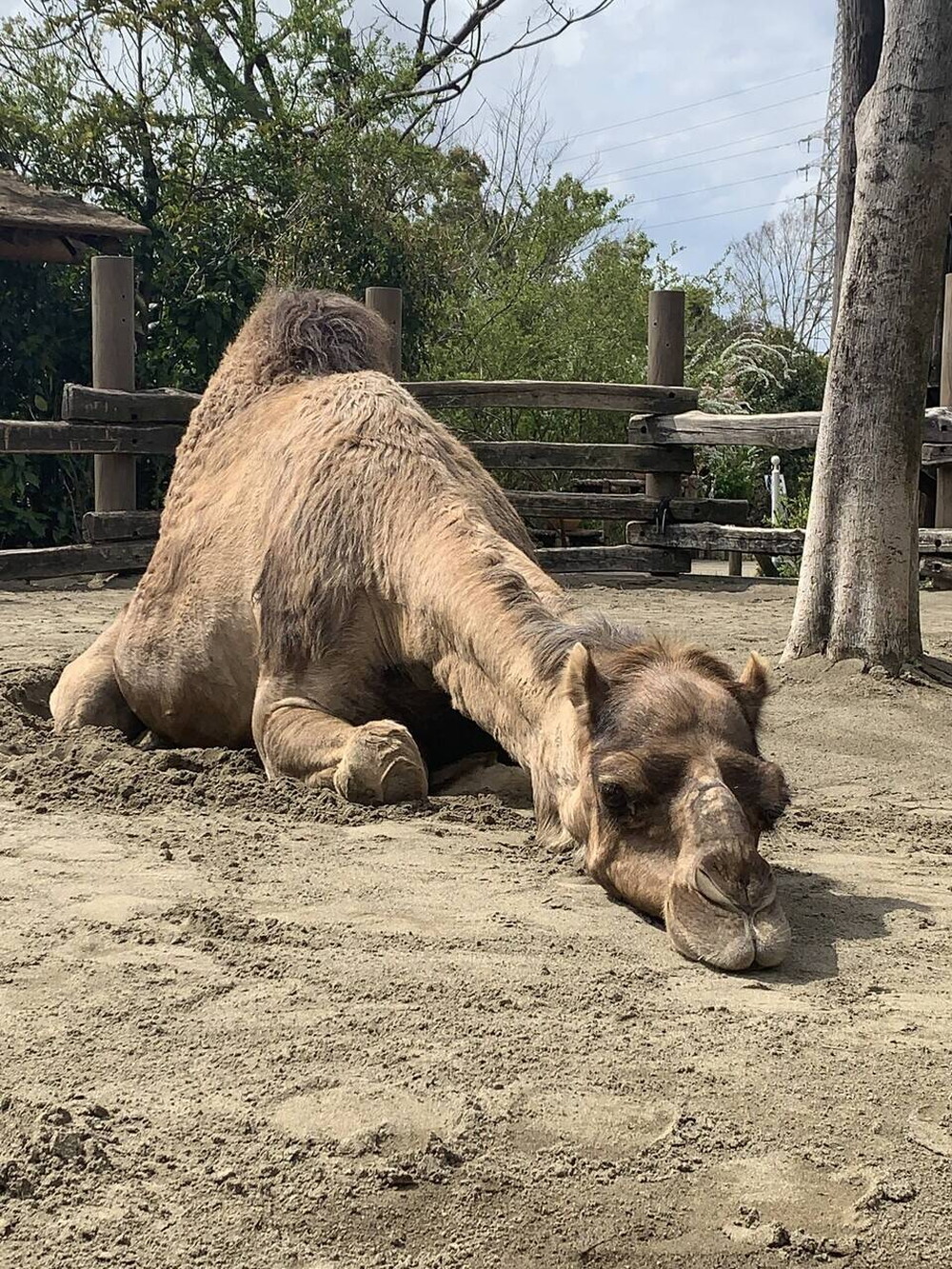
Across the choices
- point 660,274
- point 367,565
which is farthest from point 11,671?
point 660,274

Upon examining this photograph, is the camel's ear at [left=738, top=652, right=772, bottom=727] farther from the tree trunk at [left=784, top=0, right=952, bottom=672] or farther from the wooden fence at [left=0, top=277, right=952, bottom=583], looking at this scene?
the wooden fence at [left=0, top=277, right=952, bottom=583]

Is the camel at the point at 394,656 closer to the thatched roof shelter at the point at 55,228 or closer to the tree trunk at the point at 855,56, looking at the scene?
the tree trunk at the point at 855,56

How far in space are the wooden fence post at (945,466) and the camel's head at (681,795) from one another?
886 cm

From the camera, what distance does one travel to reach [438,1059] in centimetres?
253

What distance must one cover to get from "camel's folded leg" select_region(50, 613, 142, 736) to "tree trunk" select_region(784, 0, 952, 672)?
3.44 metres

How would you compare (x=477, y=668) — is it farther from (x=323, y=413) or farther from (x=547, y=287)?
(x=547, y=287)

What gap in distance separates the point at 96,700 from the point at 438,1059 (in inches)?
160

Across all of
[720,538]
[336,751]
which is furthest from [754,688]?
[720,538]

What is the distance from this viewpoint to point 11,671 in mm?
7000

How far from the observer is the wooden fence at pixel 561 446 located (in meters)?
11.6

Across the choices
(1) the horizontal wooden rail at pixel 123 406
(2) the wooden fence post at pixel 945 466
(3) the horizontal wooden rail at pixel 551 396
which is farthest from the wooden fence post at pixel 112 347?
(2) the wooden fence post at pixel 945 466

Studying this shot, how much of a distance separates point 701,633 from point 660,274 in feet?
56.0

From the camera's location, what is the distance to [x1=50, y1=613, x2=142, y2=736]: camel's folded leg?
622 centimetres

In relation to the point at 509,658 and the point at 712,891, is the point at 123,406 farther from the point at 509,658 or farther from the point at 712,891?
the point at 712,891
